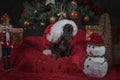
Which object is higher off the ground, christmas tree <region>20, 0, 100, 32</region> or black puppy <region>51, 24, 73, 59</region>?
christmas tree <region>20, 0, 100, 32</region>

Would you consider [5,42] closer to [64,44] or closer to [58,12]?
[64,44]

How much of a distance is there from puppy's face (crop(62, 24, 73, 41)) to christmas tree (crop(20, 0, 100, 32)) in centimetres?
18

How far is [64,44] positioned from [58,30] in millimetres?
116

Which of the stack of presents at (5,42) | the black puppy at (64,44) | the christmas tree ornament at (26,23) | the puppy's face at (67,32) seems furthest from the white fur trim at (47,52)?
the christmas tree ornament at (26,23)

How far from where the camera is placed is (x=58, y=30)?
218 centimetres

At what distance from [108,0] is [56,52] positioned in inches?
42.6

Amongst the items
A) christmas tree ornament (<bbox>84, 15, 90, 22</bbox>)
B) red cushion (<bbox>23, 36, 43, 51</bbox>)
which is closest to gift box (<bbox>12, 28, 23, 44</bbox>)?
red cushion (<bbox>23, 36, 43, 51</bbox>)

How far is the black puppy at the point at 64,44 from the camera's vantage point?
2154mm

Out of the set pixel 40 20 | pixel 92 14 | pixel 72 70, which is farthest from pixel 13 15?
pixel 72 70

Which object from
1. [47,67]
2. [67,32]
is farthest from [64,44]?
[47,67]

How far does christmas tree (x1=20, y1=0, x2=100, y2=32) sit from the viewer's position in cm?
240

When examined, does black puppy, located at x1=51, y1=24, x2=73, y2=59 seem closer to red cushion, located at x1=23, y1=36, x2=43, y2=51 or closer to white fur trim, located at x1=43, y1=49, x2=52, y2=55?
white fur trim, located at x1=43, y1=49, x2=52, y2=55

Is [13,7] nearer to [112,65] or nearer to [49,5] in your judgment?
[49,5]

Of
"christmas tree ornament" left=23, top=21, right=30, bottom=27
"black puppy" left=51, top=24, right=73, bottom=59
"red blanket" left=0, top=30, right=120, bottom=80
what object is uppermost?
"christmas tree ornament" left=23, top=21, right=30, bottom=27
